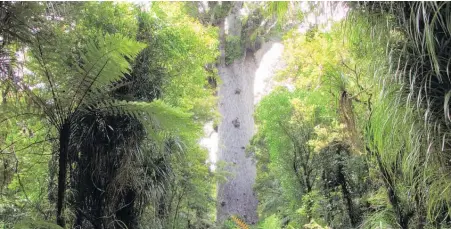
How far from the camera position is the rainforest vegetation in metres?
2.21

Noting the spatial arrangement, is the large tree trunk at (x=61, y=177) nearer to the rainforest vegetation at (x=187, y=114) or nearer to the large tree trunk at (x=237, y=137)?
the rainforest vegetation at (x=187, y=114)

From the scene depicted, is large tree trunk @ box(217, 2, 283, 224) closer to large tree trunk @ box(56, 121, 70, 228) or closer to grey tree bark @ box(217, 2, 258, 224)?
grey tree bark @ box(217, 2, 258, 224)

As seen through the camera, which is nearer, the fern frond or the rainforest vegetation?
the rainforest vegetation

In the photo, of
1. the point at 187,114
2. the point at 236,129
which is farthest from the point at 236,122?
the point at 187,114

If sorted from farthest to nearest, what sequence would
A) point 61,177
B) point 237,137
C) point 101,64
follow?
point 237,137 → point 101,64 → point 61,177

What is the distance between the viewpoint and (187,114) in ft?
10.3

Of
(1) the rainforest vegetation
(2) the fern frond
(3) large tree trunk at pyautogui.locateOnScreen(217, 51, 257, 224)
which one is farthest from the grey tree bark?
(2) the fern frond

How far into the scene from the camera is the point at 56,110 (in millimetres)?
3066

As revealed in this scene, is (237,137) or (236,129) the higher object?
(236,129)

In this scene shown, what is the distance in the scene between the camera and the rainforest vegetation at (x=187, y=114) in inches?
87.0

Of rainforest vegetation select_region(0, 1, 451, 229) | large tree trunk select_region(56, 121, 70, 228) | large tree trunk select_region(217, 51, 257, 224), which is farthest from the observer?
large tree trunk select_region(217, 51, 257, 224)

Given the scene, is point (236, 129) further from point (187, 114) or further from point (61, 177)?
point (61, 177)

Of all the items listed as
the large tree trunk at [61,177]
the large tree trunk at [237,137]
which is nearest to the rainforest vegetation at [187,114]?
the large tree trunk at [61,177]

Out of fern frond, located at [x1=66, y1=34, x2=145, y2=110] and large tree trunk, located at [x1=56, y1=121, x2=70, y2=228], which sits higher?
fern frond, located at [x1=66, y1=34, x2=145, y2=110]
